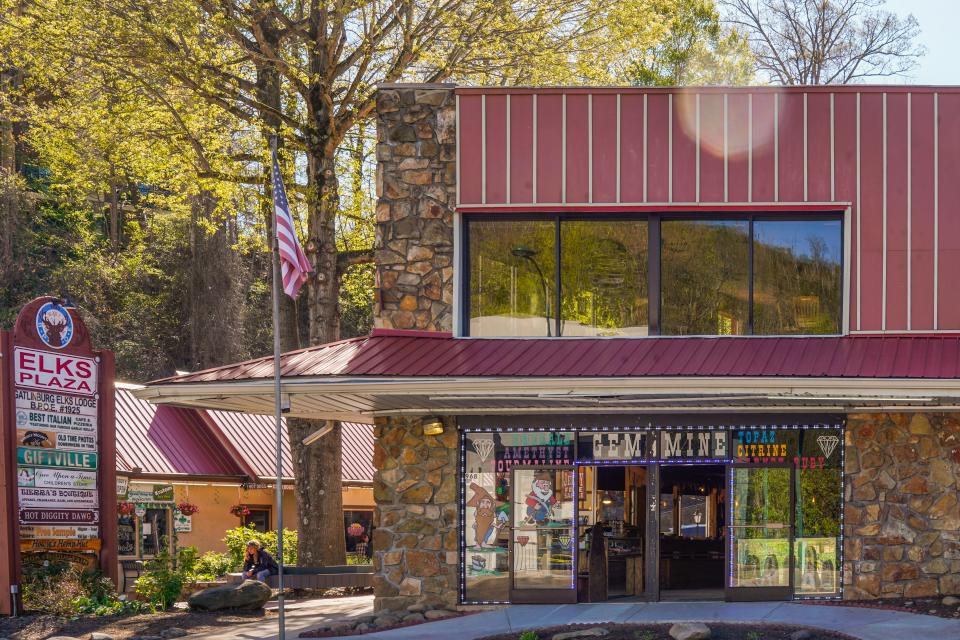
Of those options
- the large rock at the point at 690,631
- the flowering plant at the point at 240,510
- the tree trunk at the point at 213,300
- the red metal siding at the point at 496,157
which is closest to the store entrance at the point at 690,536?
the large rock at the point at 690,631

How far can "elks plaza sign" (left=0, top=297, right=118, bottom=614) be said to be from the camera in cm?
1731

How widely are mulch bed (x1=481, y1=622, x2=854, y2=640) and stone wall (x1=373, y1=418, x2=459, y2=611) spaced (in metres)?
2.27


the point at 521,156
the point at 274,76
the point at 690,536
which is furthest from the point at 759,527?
the point at 274,76

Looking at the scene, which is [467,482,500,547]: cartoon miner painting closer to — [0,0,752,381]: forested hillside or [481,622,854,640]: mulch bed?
[481,622,854,640]: mulch bed

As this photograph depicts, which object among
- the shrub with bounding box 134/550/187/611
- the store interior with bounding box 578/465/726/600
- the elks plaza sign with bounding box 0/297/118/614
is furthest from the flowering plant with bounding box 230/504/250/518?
the store interior with bounding box 578/465/726/600

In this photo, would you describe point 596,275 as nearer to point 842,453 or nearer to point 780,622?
point 842,453

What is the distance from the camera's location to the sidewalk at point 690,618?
45.6 feet

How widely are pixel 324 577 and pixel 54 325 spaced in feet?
22.0

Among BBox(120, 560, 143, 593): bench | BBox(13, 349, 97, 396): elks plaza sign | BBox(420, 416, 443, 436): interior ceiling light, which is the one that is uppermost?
BBox(13, 349, 97, 396): elks plaza sign

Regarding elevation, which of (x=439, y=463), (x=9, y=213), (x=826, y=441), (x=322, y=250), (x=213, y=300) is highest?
(x=9, y=213)

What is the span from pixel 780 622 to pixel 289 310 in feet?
45.6

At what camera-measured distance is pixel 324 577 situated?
2181 centimetres

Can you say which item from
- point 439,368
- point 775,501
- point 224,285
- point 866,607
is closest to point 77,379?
point 439,368

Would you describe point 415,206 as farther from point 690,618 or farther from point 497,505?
point 690,618
